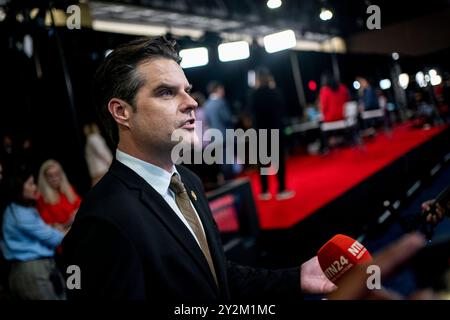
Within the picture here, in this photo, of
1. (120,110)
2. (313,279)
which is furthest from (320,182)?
(120,110)

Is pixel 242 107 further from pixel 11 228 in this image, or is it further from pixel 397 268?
pixel 397 268

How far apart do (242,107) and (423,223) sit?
1010 cm

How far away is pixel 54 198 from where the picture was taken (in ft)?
10.3

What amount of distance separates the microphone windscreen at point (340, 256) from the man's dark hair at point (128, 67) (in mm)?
667

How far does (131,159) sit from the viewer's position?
3.56 ft

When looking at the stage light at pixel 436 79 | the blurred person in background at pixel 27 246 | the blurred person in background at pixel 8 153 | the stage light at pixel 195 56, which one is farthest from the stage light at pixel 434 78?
the stage light at pixel 195 56

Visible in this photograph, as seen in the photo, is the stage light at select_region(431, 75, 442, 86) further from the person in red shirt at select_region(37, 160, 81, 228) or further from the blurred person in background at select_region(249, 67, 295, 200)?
the blurred person in background at select_region(249, 67, 295, 200)

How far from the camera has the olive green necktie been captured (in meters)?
1.07

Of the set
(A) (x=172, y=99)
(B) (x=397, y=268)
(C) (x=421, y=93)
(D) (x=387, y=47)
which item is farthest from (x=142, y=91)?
(C) (x=421, y=93)

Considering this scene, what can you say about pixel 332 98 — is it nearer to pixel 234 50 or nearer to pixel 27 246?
pixel 234 50

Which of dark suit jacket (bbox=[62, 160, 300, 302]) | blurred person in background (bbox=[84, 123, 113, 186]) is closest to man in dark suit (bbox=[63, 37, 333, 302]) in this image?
dark suit jacket (bbox=[62, 160, 300, 302])

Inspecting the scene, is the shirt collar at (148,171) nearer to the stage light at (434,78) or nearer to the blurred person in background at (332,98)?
the stage light at (434,78)

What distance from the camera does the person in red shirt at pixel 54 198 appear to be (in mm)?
3100
